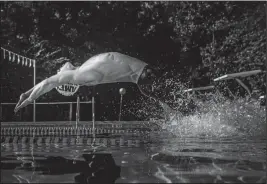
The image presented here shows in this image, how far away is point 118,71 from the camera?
7.18 metres

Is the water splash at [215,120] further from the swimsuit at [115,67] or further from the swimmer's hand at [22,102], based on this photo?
the swimmer's hand at [22,102]

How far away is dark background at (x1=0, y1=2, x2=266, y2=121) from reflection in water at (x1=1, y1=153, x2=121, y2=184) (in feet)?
31.8

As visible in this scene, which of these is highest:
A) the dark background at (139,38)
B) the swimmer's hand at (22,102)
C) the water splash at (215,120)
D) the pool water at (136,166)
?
the dark background at (139,38)

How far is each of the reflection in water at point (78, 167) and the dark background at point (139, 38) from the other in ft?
31.8

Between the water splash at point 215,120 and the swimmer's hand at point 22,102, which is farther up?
the swimmer's hand at point 22,102

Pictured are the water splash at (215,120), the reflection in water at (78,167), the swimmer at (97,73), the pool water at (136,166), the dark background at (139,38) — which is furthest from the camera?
the dark background at (139,38)

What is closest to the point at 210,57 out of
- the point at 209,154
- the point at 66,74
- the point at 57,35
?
the point at 57,35

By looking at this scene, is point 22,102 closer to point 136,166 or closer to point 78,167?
point 78,167

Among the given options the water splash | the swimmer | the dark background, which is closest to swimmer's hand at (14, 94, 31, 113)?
the swimmer

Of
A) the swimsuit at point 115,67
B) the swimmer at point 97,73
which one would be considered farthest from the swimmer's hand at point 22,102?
the swimsuit at point 115,67

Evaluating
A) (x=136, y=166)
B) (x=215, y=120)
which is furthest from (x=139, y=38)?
(x=136, y=166)

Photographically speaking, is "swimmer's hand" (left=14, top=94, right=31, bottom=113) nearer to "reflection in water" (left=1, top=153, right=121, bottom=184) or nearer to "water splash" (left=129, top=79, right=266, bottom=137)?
"reflection in water" (left=1, top=153, right=121, bottom=184)

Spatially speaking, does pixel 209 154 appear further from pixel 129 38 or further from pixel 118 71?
pixel 129 38

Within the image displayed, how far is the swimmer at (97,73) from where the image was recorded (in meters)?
7.02
